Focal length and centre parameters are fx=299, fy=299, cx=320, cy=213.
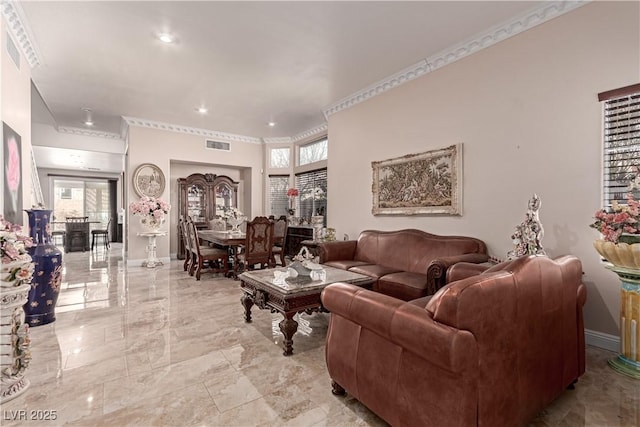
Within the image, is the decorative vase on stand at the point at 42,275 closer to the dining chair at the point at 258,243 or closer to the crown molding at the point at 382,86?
the dining chair at the point at 258,243

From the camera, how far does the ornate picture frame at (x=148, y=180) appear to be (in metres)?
6.31

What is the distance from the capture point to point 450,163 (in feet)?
12.2

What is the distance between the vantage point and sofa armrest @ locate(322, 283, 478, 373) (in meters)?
1.19

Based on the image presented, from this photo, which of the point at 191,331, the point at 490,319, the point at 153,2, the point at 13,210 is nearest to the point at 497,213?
the point at 490,319

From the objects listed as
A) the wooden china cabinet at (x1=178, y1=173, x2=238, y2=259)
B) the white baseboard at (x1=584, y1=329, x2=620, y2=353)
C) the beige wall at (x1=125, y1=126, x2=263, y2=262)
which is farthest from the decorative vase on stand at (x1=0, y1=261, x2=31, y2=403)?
the wooden china cabinet at (x1=178, y1=173, x2=238, y2=259)

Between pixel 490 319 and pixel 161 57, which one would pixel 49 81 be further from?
pixel 490 319

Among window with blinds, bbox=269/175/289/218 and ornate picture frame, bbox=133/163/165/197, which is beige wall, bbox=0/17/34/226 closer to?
ornate picture frame, bbox=133/163/165/197

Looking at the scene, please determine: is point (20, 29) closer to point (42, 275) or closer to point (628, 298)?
point (42, 275)

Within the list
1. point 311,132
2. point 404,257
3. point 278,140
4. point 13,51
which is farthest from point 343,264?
point 278,140

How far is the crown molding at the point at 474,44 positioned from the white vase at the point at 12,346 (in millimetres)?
4606

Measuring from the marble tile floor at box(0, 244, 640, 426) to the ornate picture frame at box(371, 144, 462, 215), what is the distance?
1.90 m

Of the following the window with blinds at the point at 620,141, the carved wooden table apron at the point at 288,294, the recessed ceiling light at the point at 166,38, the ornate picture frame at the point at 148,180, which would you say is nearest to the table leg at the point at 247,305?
the carved wooden table apron at the point at 288,294

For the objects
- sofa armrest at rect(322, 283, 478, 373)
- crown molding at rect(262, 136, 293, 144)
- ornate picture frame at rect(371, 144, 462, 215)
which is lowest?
sofa armrest at rect(322, 283, 478, 373)

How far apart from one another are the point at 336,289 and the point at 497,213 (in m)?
2.41
